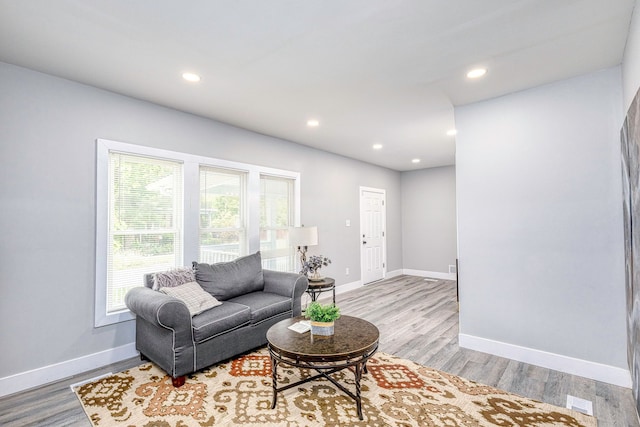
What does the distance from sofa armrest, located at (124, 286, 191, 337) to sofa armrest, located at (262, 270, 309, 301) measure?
1182 mm

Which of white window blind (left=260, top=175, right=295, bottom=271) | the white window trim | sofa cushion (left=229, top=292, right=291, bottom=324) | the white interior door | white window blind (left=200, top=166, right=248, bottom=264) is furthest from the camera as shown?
the white interior door

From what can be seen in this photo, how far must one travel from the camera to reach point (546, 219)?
2.88 metres

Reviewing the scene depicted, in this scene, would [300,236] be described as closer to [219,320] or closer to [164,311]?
[219,320]

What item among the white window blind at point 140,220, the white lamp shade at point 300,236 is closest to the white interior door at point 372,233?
the white lamp shade at point 300,236

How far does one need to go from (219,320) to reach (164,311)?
1.58 feet

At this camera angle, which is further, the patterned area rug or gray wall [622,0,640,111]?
the patterned area rug

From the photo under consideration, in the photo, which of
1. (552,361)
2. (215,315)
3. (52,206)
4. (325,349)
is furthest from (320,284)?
(52,206)

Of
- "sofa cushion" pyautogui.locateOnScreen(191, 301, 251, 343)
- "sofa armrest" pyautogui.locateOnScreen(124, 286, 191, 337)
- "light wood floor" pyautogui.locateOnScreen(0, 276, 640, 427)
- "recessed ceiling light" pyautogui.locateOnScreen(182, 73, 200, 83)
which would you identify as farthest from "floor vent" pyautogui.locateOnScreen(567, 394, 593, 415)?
"recessed ceiling light" pyautogui.locateOnScreen(182, 73, 200, 83)

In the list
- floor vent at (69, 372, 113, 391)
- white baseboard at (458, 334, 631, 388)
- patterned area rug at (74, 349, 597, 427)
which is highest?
white baseboard at (458, 334, 631, 388)

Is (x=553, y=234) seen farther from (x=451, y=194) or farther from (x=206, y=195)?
(x=451, y=194)

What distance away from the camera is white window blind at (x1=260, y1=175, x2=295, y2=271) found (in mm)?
4578

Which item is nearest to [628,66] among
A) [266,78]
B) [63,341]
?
[266,78]

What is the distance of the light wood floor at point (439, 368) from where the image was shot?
2.17 metres

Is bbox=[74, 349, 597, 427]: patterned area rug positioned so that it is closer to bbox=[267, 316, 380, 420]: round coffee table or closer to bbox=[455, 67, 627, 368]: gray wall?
bbox=[267, 316, 380, 420]: round coffee table
